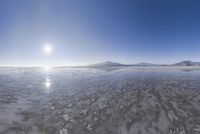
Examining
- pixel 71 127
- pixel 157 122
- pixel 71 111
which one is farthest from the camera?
pixel 71 111

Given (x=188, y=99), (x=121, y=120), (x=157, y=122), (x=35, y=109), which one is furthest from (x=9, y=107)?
(x=188, y=99)

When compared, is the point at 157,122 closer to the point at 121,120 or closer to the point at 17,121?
the point at 121,120

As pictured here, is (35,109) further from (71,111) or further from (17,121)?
(71,111)

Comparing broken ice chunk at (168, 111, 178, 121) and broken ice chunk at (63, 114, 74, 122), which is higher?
broken ice chunk at (168, 111, 178, 121)

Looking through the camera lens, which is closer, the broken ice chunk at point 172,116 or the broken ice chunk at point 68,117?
the broken ice chunk at point 172,116

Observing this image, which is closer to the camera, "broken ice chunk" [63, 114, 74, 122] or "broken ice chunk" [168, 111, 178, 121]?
"broken ice chunk" [168, 111, 178, 121]

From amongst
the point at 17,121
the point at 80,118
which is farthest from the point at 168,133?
the point at 17,121

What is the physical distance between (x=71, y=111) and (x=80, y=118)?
1496mm

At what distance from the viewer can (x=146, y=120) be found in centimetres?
820

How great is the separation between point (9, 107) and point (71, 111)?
18.4 ft

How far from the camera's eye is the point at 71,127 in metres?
7.41

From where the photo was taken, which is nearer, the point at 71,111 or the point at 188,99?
the point at 71,111

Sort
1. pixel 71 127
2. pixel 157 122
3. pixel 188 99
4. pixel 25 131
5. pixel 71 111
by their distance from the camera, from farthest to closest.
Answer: pixel 188 99, pixel 71 111, pixel 157 122, pixel 71 127, pixel 25 131

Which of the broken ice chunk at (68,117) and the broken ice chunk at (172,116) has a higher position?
the broken ice chunk at (172,116)
